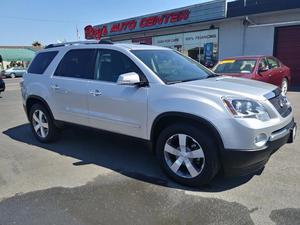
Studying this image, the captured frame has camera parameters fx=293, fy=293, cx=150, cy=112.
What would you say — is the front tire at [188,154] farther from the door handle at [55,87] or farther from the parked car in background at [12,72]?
the parked car in background at [12,72]

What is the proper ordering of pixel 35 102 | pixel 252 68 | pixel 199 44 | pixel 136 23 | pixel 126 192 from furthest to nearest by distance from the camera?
1. pixel 136 23
2. pixel 199 44
3. pixel 252 68
4. pixel 35 102
5. pixel 126 192

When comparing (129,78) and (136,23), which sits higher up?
(136,23)

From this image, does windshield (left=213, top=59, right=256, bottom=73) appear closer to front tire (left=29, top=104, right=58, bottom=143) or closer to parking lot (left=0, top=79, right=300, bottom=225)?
parking lot (left=0, top=79, right=300, bottom=225)

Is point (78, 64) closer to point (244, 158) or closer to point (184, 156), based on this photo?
point (184, 156)

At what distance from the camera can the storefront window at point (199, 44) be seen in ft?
54.6

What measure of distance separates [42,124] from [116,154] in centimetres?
171

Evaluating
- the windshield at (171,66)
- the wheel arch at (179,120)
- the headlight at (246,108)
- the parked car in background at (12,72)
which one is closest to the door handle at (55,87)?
the windshield at (171,66)

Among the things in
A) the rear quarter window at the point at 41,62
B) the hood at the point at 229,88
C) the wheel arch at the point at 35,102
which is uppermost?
the rear quarter window at the point at 41,62

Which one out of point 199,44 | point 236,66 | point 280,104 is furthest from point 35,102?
point 199,44

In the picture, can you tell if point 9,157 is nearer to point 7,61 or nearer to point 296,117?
point 296,117

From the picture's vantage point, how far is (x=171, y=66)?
14.7ft

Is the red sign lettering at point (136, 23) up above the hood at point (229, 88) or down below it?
above

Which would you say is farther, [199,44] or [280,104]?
[199,44]

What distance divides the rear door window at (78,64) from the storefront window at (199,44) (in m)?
11.8
